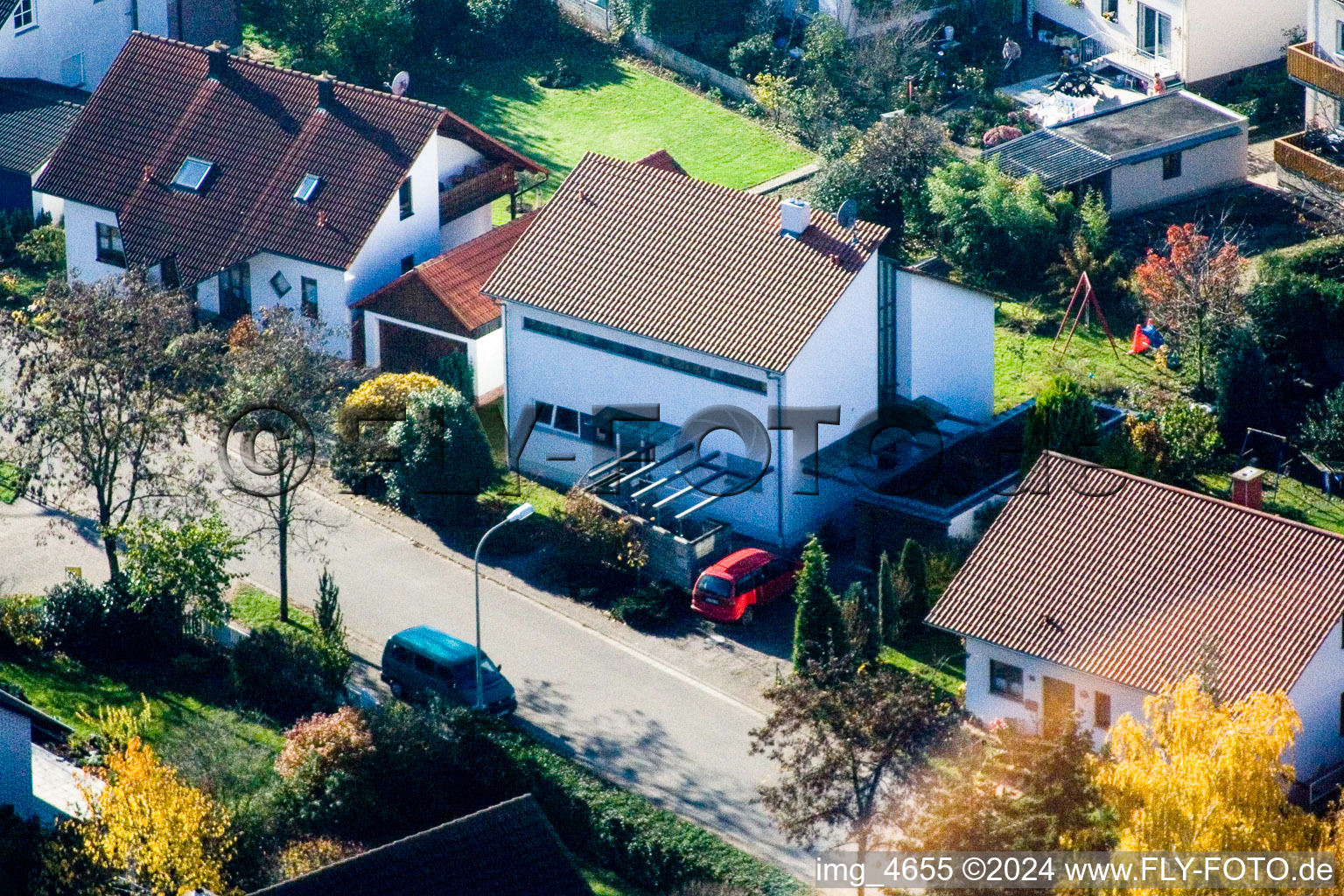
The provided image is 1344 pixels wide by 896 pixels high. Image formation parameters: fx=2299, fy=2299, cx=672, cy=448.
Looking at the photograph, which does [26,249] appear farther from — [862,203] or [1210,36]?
[1210,36]

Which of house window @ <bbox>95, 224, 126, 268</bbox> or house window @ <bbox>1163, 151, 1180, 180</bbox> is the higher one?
house window @ <bbox>1163, 151, 1180, 180</bbox>

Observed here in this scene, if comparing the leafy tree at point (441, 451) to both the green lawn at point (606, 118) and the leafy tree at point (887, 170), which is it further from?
the green lawn at point (606, 118)

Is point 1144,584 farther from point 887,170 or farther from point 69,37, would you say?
point 69,37

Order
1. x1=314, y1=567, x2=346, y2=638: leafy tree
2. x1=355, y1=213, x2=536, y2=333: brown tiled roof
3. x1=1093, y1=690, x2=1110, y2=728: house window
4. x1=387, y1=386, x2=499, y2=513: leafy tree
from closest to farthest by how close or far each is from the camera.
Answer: x1=1093, y1=690, x2=1110, y2=728: house window, x1=314, y1=567, x2=346, y2=638: leafy tree, x1=387, y1=386, x2=499, y2=513: leafy tree, x1=355, y1=213, x2=536, y2=333: brown tiled roof

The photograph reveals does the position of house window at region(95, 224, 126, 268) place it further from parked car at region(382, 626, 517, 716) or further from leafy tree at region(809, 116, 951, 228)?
parked car at region(382, 626, 517, 716)

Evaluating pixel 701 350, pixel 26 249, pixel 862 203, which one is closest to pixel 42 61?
pixel 26 249

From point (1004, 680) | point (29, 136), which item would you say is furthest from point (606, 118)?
point (1004, 680)

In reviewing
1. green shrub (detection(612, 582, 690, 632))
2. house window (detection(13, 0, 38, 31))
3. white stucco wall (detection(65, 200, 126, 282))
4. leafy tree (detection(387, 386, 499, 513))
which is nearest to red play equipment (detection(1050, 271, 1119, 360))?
green shrub (detection(612, 582, 690, 632))
